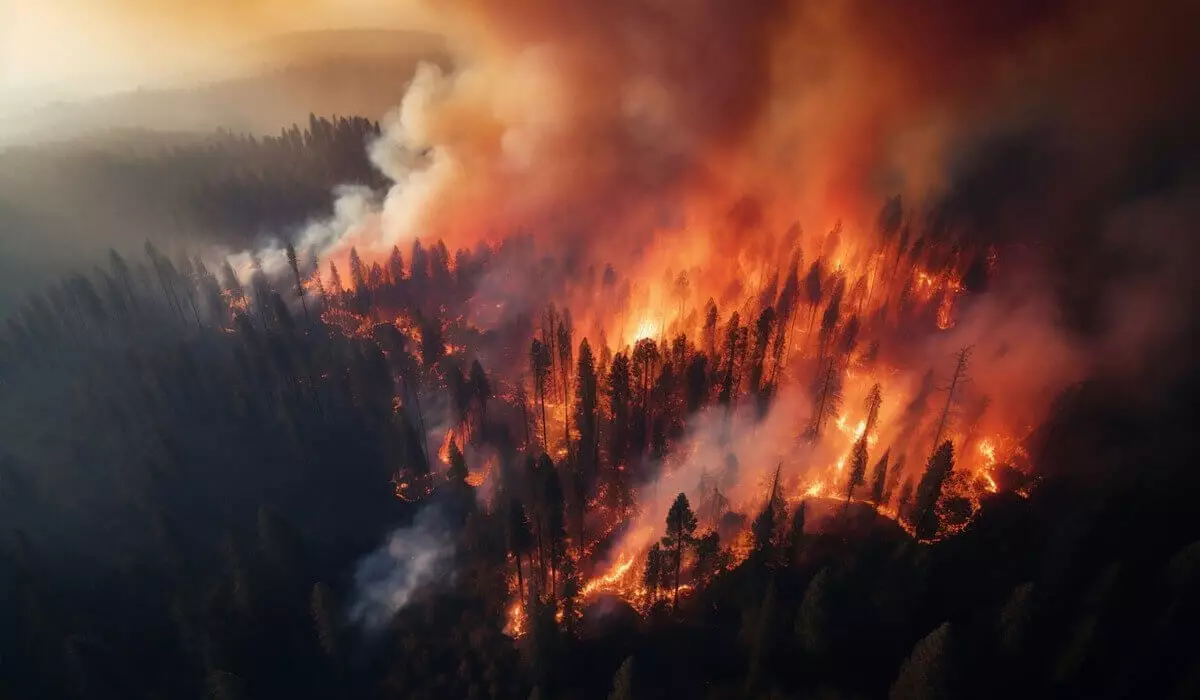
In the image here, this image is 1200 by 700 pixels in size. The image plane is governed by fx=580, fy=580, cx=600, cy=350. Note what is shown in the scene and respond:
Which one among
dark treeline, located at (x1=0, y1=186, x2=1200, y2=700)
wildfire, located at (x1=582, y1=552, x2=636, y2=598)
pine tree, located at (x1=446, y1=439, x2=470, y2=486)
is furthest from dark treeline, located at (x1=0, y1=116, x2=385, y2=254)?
wildfire, located at (x1=582, y1=552, x2=636, y2=598)

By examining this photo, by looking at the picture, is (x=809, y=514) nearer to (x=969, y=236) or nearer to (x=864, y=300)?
(x=864, y=300)

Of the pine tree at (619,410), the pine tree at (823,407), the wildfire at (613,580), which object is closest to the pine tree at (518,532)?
the wildfire at (613,580)

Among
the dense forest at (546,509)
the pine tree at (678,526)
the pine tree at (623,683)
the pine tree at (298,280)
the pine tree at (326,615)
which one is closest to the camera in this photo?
the pine tree at (623,683)

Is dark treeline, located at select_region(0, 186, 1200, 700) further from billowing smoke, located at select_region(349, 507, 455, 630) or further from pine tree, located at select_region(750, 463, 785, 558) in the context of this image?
billowing smoke, located at select_region(349, 507, 455, 630)

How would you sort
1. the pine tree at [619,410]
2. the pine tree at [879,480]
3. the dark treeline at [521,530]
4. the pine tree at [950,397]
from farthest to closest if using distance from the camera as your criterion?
1. the pine tree at [619,410]
2. the pine tree at [950,397]
3. the pine tree at [879,480]
4. the dark treeline at [521,530]

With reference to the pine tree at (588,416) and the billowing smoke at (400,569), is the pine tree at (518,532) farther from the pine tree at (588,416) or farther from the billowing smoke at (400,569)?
the pine tree at (588,416)

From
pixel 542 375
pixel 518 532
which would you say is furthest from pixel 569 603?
pixel 542 375

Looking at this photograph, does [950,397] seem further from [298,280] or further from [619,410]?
[298,280]
